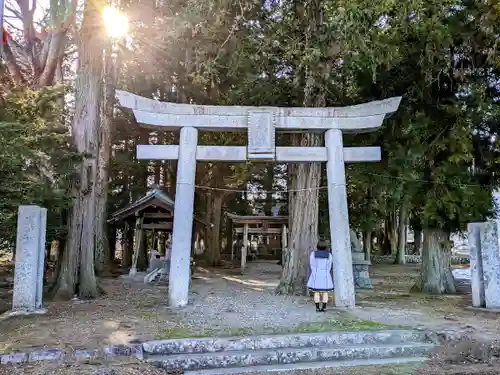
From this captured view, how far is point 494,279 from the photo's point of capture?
9047mm

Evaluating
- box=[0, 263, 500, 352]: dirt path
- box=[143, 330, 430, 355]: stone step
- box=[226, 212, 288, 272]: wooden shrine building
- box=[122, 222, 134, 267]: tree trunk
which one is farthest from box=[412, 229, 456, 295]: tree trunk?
box=[122, 222, 134, 267]: tree trunk

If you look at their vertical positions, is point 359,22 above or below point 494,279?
above

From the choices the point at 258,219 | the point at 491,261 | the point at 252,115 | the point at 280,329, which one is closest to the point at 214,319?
the point at 280,329

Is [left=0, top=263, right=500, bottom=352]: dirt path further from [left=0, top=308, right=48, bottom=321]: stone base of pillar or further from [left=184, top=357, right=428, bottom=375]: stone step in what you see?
[left=184, top=357, right=428, bottom=375]: stone step

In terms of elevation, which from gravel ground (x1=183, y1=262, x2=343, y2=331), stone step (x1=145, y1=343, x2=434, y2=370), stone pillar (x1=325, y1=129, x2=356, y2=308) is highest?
stone pillar (x1=325, y1=129, x2=356, y2=308)

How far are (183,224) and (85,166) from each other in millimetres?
3223

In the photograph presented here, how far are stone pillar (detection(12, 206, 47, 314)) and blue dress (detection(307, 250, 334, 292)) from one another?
17.5 feet

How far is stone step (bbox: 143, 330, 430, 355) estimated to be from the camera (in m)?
5.92

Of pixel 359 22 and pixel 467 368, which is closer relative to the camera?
pixel 467 368

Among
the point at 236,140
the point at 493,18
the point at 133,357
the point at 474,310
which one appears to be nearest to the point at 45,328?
the point at 133,357

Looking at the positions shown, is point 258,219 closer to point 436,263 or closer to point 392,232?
point 436,263

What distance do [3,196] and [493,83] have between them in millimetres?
11876

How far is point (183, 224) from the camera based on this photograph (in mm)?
9461

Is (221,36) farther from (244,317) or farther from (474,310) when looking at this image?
(474,310)
